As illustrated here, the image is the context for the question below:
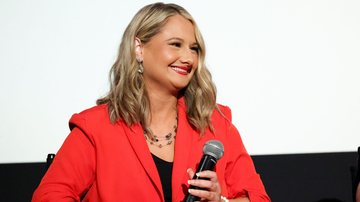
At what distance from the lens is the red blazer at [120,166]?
4.87 ft

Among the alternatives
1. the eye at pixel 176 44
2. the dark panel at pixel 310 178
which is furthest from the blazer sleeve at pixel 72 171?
the dark panel at pixel 310 178

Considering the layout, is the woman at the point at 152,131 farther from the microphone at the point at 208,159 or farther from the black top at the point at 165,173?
the microphone at the point at 208,159

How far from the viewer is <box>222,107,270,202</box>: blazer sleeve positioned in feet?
5.15

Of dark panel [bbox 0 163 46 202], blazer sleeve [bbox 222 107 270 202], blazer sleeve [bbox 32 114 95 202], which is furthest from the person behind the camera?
dark panel [bbox 0 163 46 202]

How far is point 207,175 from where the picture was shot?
4.01 ft

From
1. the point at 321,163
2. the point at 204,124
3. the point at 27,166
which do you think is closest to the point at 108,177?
the point at 204,124

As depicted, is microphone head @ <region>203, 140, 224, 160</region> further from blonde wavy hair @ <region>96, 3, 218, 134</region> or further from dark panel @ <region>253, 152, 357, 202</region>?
dark panel @ <region>253, 152, 357, 202</region>

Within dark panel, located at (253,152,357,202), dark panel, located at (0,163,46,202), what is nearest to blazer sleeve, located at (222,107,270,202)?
dark panel, located at (253,152,357,202)

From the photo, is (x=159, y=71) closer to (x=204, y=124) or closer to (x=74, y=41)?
(x=204, y=124)

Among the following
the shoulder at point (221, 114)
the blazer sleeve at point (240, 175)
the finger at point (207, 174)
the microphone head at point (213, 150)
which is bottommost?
the blazer sleeve at point (240, 175)

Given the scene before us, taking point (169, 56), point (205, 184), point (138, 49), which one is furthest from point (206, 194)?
point (138, 49)

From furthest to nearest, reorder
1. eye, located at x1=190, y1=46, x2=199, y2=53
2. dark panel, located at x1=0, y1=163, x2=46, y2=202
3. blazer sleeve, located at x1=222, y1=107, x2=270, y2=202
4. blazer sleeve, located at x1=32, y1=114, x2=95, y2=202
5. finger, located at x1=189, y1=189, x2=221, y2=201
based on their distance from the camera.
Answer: dark panel, located at x1=0, y1=163, x2=46, y2=202 < eye, located at x1=190, y1=46, x2=199, y2=53 < blazer sleeve, located at x1=222, y1=107, x2=270, y2=202 < blazer sleeve, located at x1=32, y1=114, x2=95, y2=202 < finger, located at x1=189, y1=189, x2=221, y2=201

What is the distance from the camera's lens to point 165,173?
5.06 ft

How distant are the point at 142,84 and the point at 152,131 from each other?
0.58 ft
